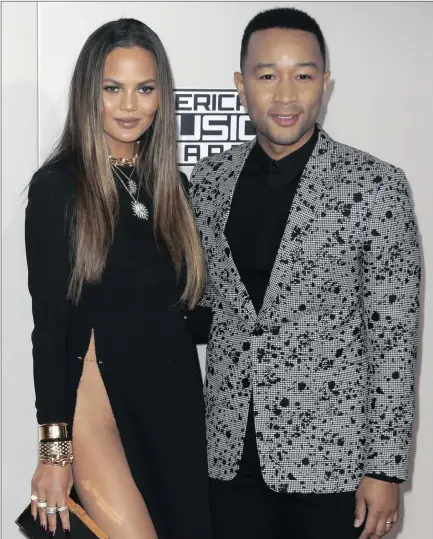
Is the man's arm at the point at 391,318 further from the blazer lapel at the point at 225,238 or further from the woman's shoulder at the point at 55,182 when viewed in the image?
the woman's shoulder at the point at 55,182

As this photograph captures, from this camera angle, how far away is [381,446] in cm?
238

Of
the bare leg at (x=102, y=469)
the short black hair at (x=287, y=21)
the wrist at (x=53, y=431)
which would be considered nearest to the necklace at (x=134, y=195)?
the bare leg at (x=102, y=469)

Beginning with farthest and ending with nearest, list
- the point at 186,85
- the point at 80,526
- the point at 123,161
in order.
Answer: the point at 186,85
the point at 123,161
the point at 80,526

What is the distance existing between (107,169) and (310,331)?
0.70 meters

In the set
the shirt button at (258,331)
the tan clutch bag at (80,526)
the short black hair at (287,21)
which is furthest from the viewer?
the short black hair at (287,21)

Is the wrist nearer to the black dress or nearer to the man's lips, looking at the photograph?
the black dress

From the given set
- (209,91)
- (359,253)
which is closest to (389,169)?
(359,253)

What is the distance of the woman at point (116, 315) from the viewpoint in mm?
2373

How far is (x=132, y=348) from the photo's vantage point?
2449 millimetres

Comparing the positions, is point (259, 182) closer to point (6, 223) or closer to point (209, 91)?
point (209, 91)

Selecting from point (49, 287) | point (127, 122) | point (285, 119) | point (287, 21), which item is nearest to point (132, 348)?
point (49, 287)

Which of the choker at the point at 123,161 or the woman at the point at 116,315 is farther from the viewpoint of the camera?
the choker at the point at 123,161

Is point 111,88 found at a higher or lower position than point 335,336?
higher

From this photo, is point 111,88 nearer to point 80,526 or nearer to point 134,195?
point 134,195
